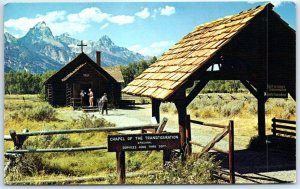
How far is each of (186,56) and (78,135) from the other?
3.34m

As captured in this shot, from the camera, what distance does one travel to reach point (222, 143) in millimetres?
12477

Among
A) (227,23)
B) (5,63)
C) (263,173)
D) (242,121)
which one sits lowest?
(263,173)

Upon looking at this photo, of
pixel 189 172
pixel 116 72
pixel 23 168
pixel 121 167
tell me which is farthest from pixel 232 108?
pixel 23 168

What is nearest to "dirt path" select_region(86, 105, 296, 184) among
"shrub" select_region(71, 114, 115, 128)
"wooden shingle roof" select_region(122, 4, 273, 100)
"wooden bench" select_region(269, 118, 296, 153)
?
"shrub" select_region(71, 114, 115, 128)

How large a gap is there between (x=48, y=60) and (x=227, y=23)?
14.0 feet

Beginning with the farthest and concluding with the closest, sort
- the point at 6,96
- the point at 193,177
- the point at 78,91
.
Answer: the point at 78,91, the point at 6,96, the point at 193,177

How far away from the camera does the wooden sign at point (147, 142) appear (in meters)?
8.86

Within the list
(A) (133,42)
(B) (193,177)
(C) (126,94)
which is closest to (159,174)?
(B) (193,177)

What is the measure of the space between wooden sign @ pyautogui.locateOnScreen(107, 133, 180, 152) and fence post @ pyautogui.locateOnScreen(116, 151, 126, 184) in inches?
4.5

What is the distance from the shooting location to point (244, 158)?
11047 mm

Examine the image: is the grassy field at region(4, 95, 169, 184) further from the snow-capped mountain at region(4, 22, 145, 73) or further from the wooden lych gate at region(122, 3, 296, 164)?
the wooden lych gate at region(122, 3, 296, 164)

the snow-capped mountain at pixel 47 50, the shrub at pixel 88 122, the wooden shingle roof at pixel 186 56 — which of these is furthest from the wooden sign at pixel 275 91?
the shrub at pixel 88 122

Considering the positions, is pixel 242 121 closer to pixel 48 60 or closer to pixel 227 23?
pixel 227 23

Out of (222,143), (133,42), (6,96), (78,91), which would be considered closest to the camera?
(6,96)
